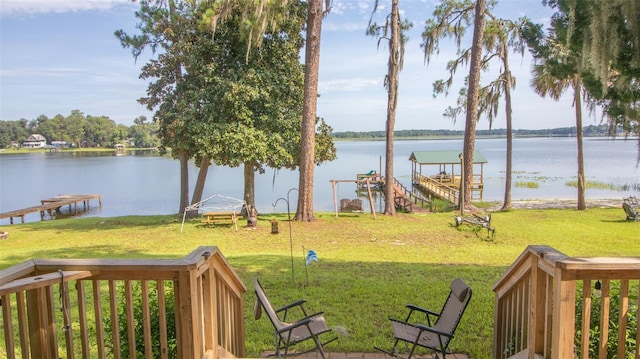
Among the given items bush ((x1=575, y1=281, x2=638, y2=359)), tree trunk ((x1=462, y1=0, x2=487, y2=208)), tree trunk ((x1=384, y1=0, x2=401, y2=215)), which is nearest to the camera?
bush ((x1=575, y1=281, x2=638, y2=359))

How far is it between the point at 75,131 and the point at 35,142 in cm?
1493

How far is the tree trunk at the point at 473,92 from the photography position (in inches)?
563

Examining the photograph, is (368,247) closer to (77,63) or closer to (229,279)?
(229,279)

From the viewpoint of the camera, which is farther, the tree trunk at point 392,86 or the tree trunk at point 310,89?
the tree trunk at point 392,86

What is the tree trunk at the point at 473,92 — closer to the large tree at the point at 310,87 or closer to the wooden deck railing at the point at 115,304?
the large tree at the point at 310,87

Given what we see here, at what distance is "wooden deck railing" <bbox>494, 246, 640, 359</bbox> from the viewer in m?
2.03

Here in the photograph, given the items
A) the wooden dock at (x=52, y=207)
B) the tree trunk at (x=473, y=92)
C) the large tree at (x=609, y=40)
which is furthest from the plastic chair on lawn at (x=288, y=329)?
the wooden dock at (x=52, y=207)

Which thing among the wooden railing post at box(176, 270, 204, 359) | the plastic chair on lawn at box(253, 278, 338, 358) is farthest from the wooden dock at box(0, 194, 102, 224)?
the wooden railing post at box(176, 270, 204, 359)

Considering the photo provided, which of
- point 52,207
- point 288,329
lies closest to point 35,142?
point 52,207

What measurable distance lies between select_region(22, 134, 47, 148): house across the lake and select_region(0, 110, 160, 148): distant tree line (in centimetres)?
91

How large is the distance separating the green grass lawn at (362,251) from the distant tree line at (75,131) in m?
80.4

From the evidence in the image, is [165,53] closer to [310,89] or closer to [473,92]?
[310,89]

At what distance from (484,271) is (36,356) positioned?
6.25 m

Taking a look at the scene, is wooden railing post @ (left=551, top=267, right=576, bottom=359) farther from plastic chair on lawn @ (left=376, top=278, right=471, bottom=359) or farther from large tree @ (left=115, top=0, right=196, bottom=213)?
large tree @ (left=115, top=0, right=196, bottom=213)
